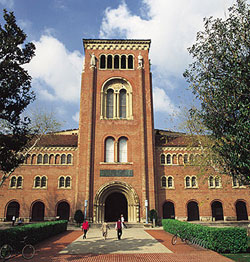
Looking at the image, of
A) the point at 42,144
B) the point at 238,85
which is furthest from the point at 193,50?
the point at 42,144

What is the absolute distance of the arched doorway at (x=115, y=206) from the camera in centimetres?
3188

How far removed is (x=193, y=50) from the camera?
46.7ft

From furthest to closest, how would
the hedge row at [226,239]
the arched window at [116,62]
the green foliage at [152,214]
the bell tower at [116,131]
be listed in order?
the arched window at [116,62], the bell tower at [116,131], the green foliage at [152,214], the hedge row at [226,239]

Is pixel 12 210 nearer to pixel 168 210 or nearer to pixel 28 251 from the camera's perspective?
pixel 168 210

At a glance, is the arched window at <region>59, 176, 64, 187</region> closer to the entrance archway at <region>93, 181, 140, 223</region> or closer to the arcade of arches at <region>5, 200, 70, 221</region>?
the arcade of arches at <region>5, 200, 70, 221</region>

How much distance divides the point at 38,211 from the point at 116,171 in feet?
39.5

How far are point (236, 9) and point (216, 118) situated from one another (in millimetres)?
5699

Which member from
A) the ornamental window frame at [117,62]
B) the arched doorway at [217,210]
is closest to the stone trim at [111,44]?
the ornamental window frame at [117,62]

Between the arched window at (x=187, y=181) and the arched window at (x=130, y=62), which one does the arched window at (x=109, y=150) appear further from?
the arched window at (x=130, y=62)

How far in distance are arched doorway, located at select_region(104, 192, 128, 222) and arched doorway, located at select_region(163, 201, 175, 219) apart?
5107 millimetres

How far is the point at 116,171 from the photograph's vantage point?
29.4m

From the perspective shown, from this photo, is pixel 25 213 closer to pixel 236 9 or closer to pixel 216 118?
pixel 216 118

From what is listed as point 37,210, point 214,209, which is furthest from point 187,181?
point 37,210

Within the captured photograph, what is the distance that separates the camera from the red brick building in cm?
2911
